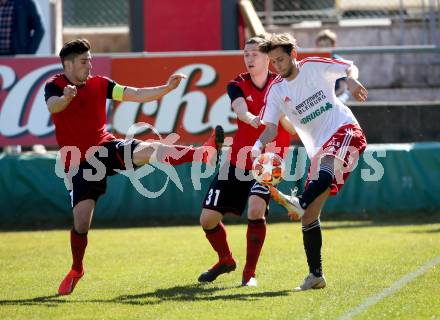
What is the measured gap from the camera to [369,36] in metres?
18.7

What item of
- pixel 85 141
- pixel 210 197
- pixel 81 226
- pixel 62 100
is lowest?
pixel 81 226

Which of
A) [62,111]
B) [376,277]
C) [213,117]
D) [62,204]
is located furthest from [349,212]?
[62,111]

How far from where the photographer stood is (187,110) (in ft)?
50.7

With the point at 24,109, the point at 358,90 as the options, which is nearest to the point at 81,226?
the point at 358,90

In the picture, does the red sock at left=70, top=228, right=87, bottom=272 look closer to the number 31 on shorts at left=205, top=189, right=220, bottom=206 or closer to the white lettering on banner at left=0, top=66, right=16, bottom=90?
the number 31 on shorts at left=205, top=189, right=220, bottom=206

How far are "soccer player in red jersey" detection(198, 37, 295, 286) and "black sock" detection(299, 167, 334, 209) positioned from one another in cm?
85

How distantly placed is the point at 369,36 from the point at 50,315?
1216cm

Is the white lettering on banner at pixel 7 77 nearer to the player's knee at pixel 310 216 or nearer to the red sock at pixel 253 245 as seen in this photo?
the red sock at pixel 253 245

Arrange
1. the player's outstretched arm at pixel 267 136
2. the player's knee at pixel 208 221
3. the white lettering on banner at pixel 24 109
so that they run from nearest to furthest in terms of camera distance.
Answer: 1. the player's outstretched arm at pixel 267 136
2. the player's knee at pixel 208 221
3. the white lettering on banner at pixel 24 109

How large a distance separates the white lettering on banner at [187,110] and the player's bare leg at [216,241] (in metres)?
5.94

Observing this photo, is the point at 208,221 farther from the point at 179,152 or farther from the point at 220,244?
the point at 179,152

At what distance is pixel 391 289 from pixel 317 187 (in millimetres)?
1040

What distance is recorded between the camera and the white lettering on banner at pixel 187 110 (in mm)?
15422

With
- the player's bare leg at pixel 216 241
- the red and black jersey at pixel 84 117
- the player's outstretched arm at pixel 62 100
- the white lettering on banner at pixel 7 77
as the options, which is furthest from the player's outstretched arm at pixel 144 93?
the white lettering on banner at pixel 7 77
